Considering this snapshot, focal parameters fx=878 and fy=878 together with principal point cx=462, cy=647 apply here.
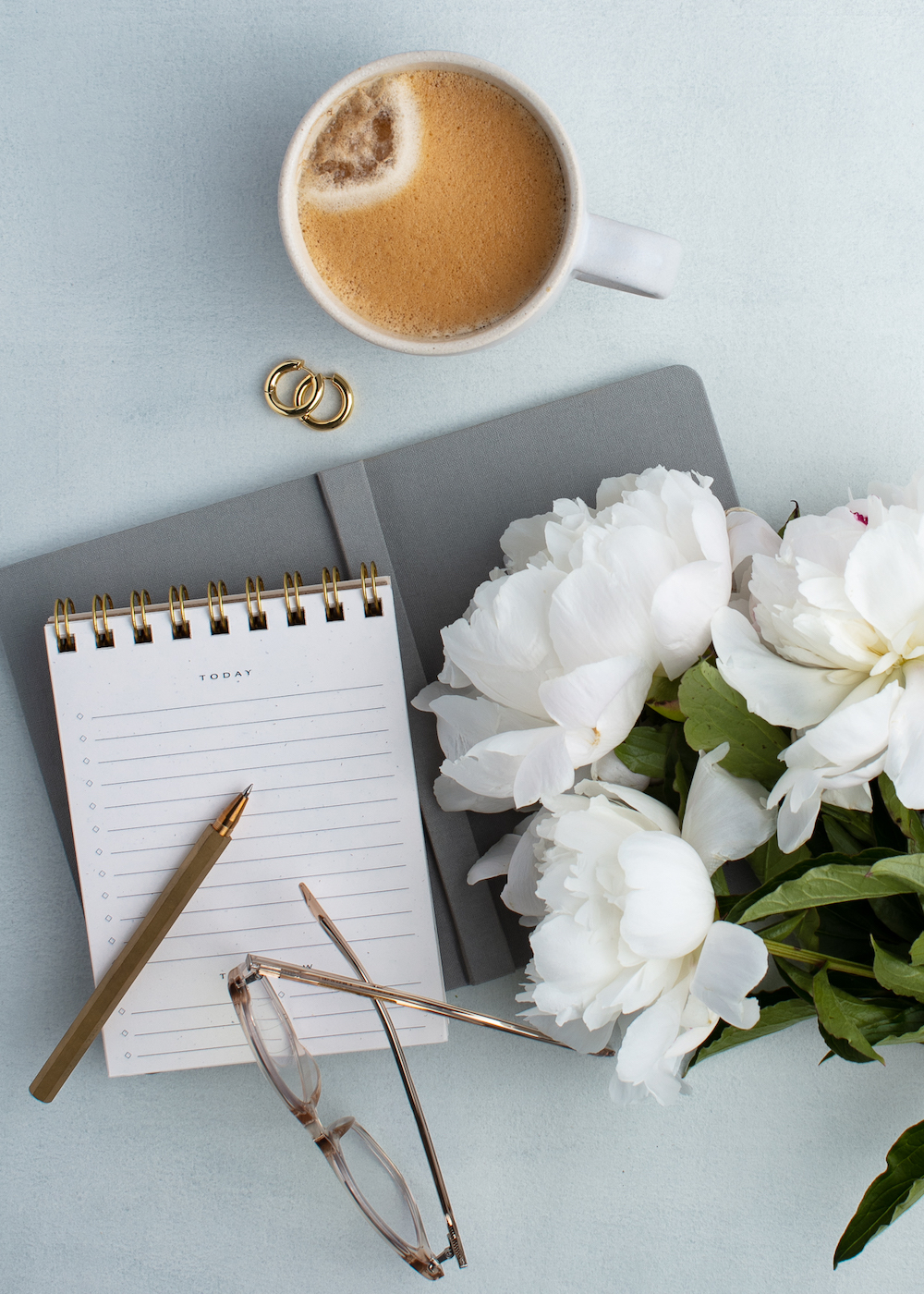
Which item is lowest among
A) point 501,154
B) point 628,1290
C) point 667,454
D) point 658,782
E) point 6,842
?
point 628,1290

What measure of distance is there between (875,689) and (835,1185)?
0.45 meters

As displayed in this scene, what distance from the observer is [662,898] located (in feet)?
1.10

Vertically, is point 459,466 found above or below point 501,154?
below

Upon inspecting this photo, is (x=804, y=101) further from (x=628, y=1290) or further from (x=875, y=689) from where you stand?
(x=628, y=1290)

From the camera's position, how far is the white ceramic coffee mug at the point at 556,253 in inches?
19.3

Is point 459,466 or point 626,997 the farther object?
point 459,466

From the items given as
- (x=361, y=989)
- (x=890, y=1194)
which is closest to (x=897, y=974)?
(x=890, y=1194)

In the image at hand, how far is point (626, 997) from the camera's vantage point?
35 cm

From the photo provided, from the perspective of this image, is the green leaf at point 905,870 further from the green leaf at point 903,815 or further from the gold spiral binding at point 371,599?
the gold spiral binding at point 371,599

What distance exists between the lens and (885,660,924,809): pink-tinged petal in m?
0.32

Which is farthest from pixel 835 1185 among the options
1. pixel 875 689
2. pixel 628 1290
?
pixel 875 689

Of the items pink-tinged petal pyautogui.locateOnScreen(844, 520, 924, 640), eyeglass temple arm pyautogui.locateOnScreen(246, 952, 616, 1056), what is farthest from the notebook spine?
pink-tinged petal pyautogui.locateOnScreen(844, 520, 924, 640)

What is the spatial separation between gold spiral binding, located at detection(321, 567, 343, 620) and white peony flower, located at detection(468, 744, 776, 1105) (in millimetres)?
231

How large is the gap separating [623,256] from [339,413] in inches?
8.1
